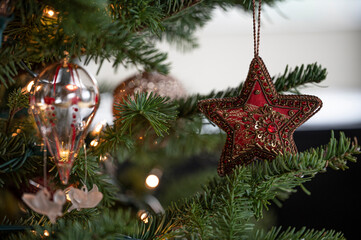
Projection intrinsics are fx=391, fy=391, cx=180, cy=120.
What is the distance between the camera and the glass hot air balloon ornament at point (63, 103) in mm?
326

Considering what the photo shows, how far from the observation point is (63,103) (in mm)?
326

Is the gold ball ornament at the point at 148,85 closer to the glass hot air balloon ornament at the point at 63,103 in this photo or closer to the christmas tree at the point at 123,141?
the christmas tree at the point at 123,141

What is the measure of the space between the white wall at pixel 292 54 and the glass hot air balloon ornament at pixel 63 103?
1.40 m

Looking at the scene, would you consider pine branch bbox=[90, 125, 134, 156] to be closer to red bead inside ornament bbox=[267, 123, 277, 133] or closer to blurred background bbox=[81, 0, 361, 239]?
red bead inside ornament bbox=[267, 123, 277, 133]

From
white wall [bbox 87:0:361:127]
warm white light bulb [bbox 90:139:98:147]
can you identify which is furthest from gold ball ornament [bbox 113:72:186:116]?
white wall [bbox 87:0:361:127]

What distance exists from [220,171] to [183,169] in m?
0.58

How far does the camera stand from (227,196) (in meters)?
0.37

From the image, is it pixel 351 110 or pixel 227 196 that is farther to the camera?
pixel 351 110

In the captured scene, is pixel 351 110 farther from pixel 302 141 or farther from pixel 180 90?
pixel 180 90

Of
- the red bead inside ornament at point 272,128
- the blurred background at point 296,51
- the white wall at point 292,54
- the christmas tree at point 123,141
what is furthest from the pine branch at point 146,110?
the white wall at point 292,54

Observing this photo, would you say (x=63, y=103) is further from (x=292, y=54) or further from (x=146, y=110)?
(x=292, y=54)

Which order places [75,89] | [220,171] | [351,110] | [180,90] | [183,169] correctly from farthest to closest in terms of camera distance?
[351,110], [183,169], [180,90], [220,171], [75,89]

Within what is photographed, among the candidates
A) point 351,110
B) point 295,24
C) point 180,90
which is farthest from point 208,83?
point 180,90

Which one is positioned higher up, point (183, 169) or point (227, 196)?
point (227, 196)
